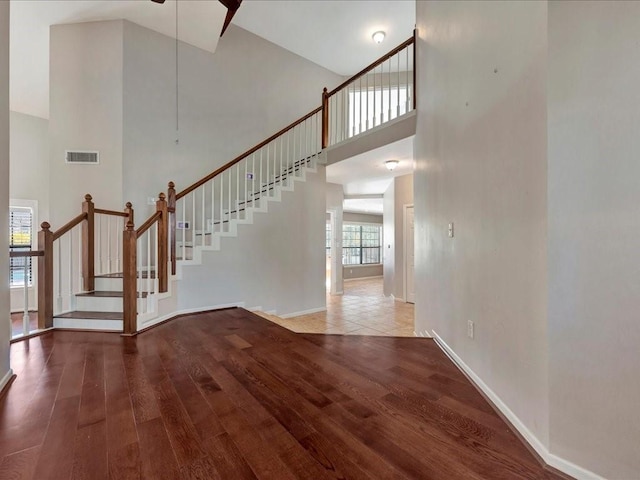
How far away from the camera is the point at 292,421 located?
149 centimetres

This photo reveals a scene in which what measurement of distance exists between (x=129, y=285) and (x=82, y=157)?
8.07 feet

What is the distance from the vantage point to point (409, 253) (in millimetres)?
6586

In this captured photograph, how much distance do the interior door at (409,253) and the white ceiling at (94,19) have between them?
16.4 feet

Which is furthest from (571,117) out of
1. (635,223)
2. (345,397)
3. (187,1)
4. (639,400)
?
(187,1)

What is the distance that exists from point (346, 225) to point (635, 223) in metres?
9.37

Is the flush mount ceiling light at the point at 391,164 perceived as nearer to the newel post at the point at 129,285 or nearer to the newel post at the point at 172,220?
the newel post at the point at 172,220

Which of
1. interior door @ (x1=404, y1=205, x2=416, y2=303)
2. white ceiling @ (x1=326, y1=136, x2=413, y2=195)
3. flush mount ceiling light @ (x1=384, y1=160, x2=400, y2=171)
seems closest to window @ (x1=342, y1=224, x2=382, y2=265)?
white ceiling @ (x1=326, y1=136, x2=413, y2=195)

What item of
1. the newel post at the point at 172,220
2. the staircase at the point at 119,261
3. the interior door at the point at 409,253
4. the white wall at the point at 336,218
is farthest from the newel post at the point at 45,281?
the interior door at the point at 409,253

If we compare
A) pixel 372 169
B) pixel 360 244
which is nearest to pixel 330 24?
pixel 372 169

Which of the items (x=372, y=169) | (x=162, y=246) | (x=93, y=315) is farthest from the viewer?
(x=372, y=169)

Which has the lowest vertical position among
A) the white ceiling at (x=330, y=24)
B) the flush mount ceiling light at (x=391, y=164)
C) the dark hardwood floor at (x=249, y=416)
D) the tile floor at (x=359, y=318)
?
the tile floor at (x=359, y=318)

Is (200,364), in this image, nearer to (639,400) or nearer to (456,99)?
(639,400)

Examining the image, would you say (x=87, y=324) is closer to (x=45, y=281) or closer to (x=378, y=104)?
(x=45, y=281)

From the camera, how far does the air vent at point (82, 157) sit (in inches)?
158
